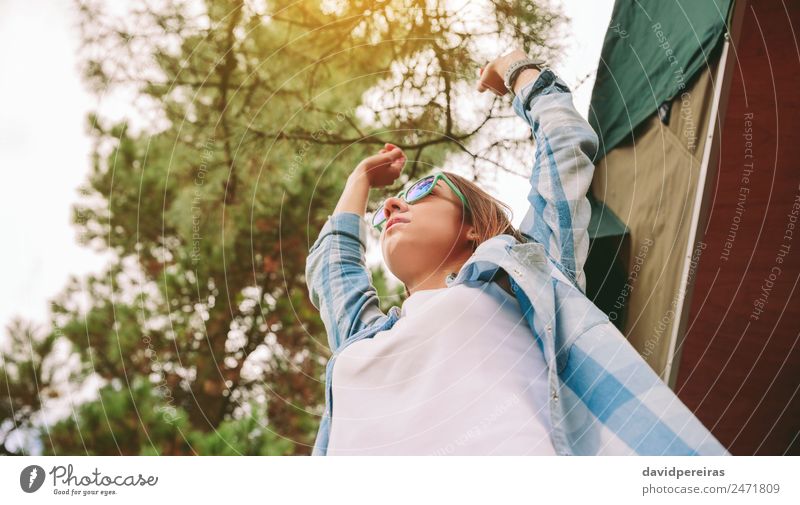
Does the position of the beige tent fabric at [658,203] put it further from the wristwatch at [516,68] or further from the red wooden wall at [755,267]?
the wristwatch at [516,68]

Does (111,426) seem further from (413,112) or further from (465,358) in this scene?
(465,358)

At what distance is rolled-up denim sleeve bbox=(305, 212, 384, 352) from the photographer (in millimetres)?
1224

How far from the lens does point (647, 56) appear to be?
143 cm

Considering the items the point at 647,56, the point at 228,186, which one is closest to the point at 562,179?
the point at 647,56

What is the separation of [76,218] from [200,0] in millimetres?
792

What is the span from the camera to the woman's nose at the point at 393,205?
1.18m

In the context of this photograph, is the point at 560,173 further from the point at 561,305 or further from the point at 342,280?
the point at 342,280

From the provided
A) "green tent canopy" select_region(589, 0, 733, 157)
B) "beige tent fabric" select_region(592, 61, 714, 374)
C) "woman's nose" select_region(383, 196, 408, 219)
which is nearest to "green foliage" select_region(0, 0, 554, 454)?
"green tent canopy" select_region(589, 0, 733, 157)

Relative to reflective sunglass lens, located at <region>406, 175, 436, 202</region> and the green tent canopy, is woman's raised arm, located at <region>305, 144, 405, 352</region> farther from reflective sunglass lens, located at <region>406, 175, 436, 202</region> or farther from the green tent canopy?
the green tent canopy

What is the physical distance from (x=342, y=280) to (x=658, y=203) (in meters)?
0.60

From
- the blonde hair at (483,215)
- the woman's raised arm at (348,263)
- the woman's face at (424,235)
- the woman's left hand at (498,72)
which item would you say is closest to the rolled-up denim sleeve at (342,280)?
the woman's raised arm at (348,263)

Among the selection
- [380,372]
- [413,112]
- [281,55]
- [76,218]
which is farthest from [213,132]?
[380,372]

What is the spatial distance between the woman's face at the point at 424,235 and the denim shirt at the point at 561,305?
9cm

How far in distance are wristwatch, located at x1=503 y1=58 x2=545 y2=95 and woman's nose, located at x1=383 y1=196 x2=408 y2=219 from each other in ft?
0.92
